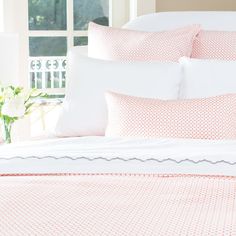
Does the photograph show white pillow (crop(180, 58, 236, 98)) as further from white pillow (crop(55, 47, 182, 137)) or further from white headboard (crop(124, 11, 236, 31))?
white headboard (crop(124, 11, 236, 31))

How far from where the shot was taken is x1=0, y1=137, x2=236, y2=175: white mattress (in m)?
1.93

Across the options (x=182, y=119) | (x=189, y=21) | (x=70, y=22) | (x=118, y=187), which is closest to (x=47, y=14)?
(x=70, y=22)

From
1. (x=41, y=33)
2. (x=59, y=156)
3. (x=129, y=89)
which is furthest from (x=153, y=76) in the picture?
(x=41, y=33)

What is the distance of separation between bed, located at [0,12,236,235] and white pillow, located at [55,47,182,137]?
0.48 meters

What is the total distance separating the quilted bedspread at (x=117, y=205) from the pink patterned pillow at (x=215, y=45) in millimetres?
1223

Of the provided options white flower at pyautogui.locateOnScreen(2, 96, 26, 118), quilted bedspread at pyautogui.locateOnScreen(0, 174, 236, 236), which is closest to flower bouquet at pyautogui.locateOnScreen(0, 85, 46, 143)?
white flower at pyautogui.locateOnScreen(2, 96, 26, 118)

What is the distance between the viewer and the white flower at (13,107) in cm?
296

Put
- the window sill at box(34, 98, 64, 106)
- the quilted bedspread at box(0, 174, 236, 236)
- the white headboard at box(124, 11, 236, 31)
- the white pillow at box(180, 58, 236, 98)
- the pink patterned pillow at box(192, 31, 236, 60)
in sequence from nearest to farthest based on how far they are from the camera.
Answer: the quilted bedspread at box(0, 174, 236, 236) → the white pillow at box(180, 58, 236, 98) → the pink patterned pillow at box(192, 31, 236, 60) → the white headboard at box(124, 11, 236, 31) → the window sill at box(34, 98, 64, 106)

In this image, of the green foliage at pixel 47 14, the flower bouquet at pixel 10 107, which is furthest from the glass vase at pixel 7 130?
the green foliage at pixel 47 14

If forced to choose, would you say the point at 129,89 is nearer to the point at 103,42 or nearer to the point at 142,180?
the point at 103,42

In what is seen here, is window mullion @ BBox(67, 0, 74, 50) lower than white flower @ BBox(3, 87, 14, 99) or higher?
higher

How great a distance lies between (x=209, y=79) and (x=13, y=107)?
3.12ft

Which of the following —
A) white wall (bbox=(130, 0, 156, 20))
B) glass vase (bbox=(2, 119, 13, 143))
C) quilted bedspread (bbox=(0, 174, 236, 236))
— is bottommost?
glass vase (bbox=(2, 119, 13, 143))

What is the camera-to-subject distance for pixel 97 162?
1968 millimetres
